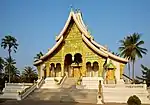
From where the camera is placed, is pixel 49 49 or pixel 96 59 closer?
pixel 96 59

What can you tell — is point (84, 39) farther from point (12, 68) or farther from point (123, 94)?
point (12, 68)

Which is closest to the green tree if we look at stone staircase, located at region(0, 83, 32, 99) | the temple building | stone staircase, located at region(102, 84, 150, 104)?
the temple building

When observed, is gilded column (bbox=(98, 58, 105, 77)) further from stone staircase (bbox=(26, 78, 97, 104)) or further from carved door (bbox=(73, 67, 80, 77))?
stone staircase (bbox=(26, 78, 97, 104))

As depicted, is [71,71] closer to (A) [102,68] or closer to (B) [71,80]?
(B) [71,80]

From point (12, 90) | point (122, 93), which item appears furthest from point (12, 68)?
point (122, 93)

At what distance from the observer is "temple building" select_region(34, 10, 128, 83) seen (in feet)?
110

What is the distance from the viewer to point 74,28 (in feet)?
121

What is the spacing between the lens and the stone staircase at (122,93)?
24250mm

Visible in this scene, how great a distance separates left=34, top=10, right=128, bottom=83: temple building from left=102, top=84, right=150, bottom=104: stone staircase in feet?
24.5

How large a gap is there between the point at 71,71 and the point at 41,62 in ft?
14.7

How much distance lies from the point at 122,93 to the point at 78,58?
1413 centimetres

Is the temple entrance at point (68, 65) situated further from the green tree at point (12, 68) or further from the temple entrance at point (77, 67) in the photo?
the green tree at point (12, 68)

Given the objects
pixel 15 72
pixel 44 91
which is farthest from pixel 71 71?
pixel 15 72

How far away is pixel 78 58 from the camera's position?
124 feet
